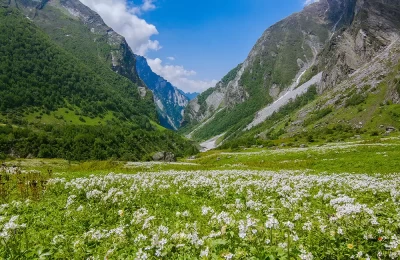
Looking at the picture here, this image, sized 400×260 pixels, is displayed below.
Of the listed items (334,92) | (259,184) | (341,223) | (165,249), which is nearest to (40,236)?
(165,249)

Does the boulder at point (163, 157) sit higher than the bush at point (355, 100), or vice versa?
the bush at point (355, 100)

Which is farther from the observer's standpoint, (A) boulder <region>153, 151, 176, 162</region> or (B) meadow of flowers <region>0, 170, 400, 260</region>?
(A) boulder <region>153, 151, 176, 162</region>

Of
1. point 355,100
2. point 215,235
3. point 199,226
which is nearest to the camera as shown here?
point 215,235

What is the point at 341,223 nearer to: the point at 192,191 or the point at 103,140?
the point at 192,191

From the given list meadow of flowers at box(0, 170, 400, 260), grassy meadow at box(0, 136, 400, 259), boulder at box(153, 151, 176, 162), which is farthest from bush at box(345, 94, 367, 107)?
meadow of flowers at box(0, 170, 400, 260)

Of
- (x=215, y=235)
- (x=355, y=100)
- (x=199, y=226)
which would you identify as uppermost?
(x=355, y=100)

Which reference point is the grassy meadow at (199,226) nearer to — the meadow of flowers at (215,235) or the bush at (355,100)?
the meadow of flowers at (215,235)

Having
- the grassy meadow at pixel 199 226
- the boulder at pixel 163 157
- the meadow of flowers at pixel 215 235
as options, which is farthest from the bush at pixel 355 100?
the meadow of flowers at pixel 215 235

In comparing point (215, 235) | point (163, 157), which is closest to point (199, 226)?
point (215, 235)

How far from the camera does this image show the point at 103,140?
485 ft

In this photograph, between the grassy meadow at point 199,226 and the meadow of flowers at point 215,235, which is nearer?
the meadow of flowers at point 215,235

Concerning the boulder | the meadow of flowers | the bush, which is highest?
the bush

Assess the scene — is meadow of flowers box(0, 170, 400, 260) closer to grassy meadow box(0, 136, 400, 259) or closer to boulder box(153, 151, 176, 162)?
grassy meadow box(0, 136, 400, 259)

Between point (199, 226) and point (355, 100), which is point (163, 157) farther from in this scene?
point (355, 100)
